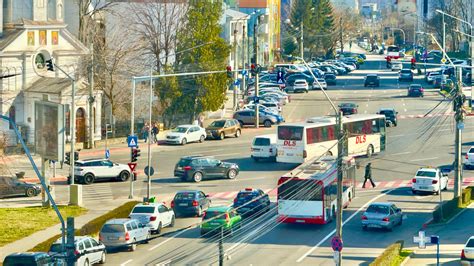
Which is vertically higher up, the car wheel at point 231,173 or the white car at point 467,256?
the car wheel at point 231,173

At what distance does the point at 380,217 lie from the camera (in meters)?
51.6

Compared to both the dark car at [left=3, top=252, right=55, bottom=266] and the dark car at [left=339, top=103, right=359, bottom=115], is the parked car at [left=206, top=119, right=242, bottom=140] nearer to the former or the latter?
the dark car at [left=339, top=103, right=359, bottom=115]

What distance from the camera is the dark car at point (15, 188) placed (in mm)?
60362

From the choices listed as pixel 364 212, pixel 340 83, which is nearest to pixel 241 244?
pixel 364 212

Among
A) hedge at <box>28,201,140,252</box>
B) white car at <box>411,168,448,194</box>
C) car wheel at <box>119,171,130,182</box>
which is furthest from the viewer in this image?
car wheel at <box>119,171,130,182</box>

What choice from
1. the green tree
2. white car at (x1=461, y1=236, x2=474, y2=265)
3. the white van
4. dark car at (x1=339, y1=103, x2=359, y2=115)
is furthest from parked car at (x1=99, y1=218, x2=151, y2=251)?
dark car at (x1=339, y1=103, x2=359, y2=115)

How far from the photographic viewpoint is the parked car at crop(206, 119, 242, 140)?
270 feet

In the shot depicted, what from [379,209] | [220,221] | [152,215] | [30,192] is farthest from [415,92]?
[220,221]

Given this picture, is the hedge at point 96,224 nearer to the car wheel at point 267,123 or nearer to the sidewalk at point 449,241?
the sidewalk at point 449,241

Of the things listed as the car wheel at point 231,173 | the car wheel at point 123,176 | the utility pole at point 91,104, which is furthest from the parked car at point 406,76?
the car wheel at point 123,176

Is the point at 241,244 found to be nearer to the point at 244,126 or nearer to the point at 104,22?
the point at 244,126

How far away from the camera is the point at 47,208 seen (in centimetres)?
5609

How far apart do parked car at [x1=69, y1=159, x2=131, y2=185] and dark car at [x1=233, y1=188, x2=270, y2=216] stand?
12.7 metres

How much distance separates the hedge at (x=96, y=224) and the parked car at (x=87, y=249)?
4.34 ft
